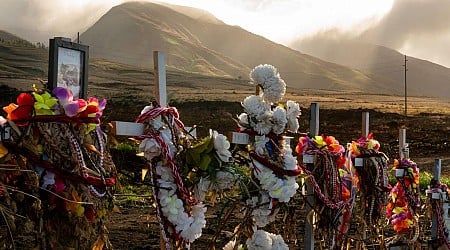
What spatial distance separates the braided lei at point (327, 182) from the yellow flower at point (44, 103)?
2243mm

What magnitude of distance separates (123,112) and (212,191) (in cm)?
2508

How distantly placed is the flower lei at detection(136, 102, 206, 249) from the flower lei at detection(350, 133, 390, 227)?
2.33 m

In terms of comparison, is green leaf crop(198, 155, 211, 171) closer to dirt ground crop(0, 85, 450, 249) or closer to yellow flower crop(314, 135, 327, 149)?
yellow flower crop(314, 135, 327, 149)

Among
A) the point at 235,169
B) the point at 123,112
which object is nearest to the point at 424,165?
the point at 123,112

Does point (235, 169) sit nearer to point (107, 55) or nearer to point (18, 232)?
point (18, 232)

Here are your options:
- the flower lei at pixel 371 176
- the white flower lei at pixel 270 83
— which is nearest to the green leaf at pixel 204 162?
the white flower lei at pixel 270 83

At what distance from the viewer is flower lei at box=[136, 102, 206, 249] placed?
3.33 m

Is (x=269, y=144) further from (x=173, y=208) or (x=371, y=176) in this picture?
(x=371, y=176)

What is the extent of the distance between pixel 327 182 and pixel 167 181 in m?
1.74

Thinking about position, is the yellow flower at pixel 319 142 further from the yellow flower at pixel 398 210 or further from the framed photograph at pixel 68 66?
the framed photograph at pixel 68 66

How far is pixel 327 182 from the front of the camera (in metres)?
4.78

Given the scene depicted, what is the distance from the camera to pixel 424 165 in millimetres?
20812

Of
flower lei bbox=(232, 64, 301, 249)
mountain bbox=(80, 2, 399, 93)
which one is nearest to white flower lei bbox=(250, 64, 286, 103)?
flower lei bbox=(232, 64, 301, 249)

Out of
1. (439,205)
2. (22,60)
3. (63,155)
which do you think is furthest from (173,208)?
(22,60)
